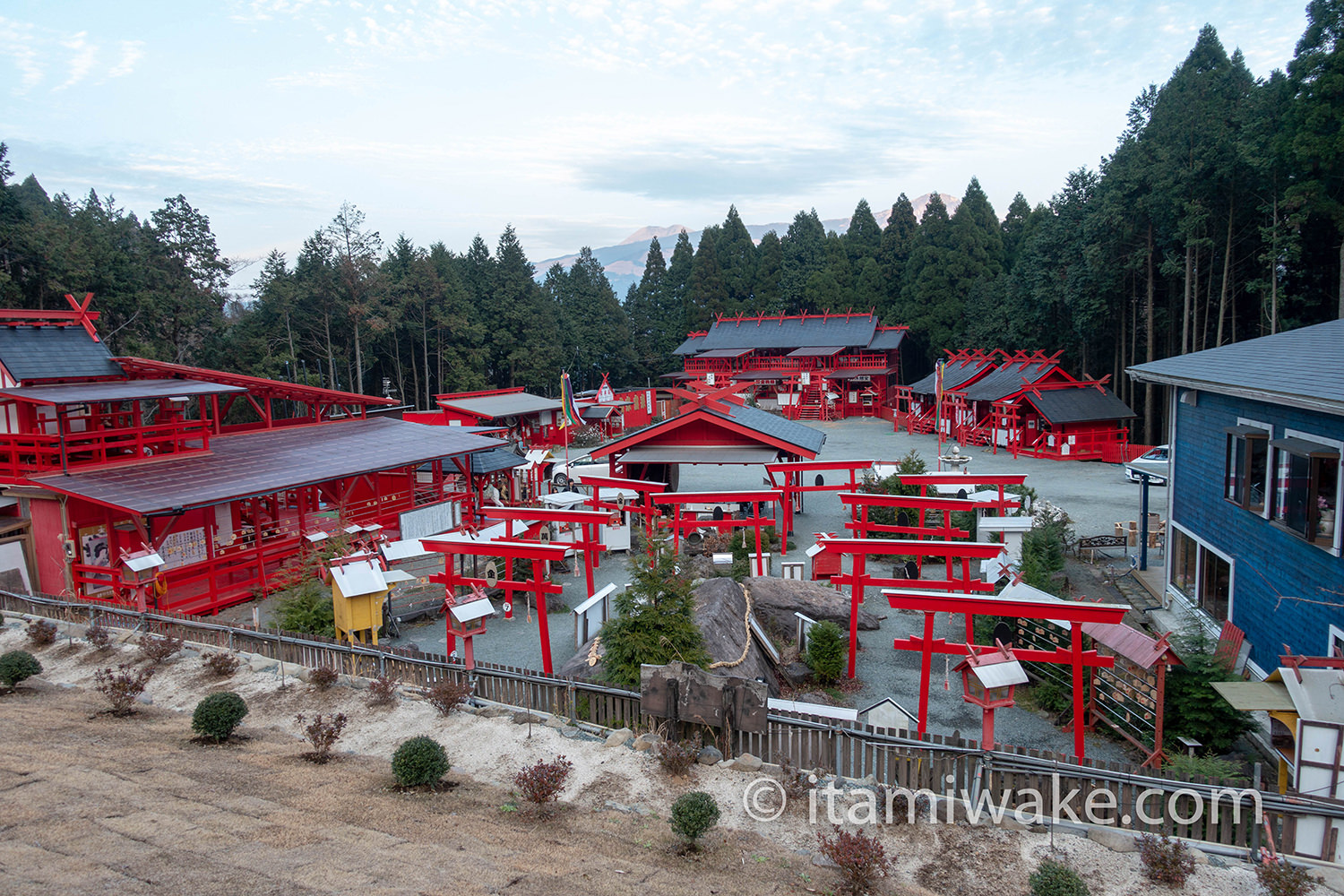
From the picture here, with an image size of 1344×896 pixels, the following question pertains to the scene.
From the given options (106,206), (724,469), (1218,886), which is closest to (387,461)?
(724,469)

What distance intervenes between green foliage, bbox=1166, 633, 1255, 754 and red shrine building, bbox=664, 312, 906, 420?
131ft

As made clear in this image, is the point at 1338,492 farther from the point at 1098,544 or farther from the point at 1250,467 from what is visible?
the point at 1098,544

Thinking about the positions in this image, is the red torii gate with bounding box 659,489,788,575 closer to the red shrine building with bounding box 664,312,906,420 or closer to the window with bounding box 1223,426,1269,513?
the window with bounding box 1223,426,1269,513

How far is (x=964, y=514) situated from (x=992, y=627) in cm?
751

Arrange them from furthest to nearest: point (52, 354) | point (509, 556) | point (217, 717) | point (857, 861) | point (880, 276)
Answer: point (880, 276) → point (52, 354) → point (509, 556) → point (217, 717) → point (857, 861)

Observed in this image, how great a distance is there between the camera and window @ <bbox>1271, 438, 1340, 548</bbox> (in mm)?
9414

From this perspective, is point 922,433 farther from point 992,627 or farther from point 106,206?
point 106,206

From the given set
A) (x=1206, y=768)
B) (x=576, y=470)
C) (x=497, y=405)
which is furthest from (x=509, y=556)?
(x=497, y=405)

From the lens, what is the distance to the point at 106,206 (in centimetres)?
5578

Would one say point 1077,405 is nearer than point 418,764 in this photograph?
No

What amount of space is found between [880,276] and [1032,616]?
2141 inches

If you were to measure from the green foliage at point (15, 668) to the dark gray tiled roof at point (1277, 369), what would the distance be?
16.8m

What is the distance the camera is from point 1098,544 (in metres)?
19.0

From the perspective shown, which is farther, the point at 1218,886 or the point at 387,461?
the point at 387,461
